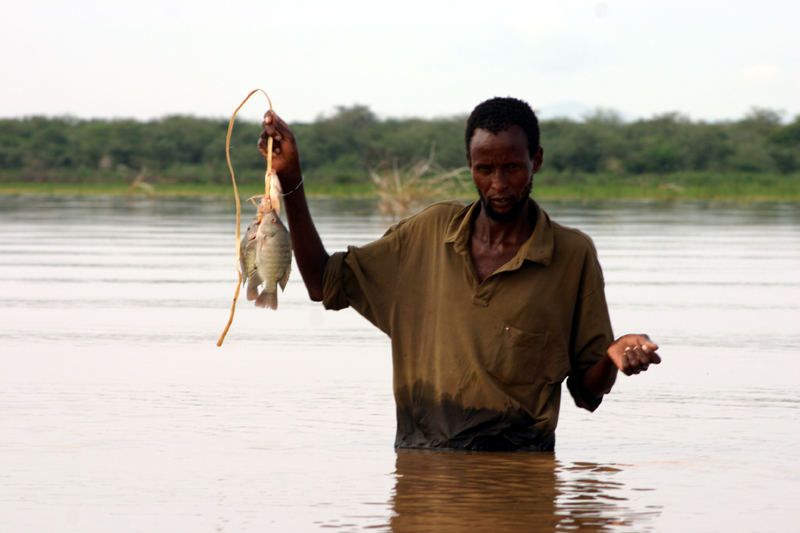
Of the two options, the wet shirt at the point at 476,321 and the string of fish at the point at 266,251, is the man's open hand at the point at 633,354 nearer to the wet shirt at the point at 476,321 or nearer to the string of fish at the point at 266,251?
the wet shirt at the point at 476,321

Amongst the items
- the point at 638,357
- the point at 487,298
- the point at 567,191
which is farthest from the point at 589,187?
the point at 638,357

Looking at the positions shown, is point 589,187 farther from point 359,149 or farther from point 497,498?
point 497,498

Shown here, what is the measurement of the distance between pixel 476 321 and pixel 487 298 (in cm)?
8

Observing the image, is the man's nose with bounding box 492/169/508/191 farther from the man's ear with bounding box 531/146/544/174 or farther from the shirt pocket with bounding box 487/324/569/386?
the shirt pocket with bounding box 487/324/569/386

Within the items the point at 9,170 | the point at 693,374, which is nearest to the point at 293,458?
the point at 693,374

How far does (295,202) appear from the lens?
13.6ft

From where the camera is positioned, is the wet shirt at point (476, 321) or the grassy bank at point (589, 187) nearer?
the wet shirt at point (476, 321)

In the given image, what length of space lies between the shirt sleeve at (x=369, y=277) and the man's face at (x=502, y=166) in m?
0.38

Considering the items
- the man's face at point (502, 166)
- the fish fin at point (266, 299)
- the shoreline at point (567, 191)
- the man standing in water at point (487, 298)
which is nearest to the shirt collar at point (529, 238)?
the man standing in water at point (487, 298)

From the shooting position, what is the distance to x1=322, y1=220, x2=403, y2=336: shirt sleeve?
173 inches

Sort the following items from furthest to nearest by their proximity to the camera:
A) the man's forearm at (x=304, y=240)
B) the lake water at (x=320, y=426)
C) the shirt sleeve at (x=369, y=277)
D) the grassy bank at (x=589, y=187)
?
the grassy bank at (x=589, y=187), the lake water at (x=320, y=426), the shirt sleeve at (x=369, y=277), the man's forearm at (x=304, y=240)

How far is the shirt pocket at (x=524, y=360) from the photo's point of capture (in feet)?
14.0

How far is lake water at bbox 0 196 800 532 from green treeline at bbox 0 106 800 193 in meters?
47.0

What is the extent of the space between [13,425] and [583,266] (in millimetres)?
3095
